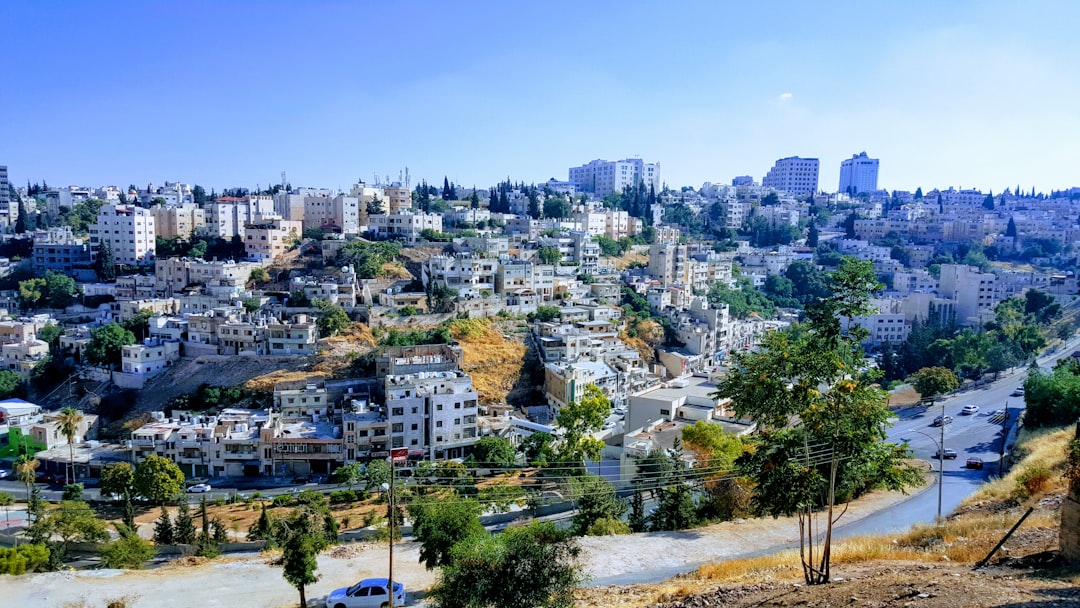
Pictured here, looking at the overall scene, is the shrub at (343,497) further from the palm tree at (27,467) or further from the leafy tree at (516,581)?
the leafy tree at (516,581)

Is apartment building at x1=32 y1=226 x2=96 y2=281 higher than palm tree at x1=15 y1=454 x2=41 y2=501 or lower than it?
higher

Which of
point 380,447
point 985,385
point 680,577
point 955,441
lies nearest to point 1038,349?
point 985,385

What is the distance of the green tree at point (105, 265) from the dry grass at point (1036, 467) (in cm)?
3983

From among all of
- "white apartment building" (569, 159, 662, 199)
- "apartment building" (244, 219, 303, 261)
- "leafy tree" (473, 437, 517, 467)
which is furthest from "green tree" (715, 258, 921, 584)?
"white apartment building" (569, 159, 662, 199)

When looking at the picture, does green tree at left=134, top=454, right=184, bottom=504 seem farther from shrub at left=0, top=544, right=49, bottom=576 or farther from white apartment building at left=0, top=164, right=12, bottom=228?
white apartment building at left=0, top=164, right=12, bottom=228

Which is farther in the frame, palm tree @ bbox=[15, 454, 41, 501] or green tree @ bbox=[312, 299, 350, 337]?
green tree @ bbox=[312, 299, 350, 337]

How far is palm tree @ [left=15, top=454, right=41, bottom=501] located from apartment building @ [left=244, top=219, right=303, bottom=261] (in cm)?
1689

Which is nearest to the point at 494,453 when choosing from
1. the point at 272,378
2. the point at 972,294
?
the point at 272,378

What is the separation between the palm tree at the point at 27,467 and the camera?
2260 cm

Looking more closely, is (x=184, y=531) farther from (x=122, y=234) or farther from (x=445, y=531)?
(x=122, y=234)

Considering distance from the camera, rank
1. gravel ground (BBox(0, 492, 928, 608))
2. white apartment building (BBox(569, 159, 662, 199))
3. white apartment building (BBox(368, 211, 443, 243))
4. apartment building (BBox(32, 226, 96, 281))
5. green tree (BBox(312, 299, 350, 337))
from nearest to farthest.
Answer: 1. gravel ground (BBox(0, 492, 928, 608))
2. green tree (BBox(312, 299, 350, 337))
3. apartment building (BBox(32, 226, 96, 281))
4. white apartment building (BBox(368, 211, 443, 243))
5. white apartment building (BBox(569, 159, 662, 199))

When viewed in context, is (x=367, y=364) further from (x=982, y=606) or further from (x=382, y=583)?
(x=982, y=606)

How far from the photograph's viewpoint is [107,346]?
2986 centimetres

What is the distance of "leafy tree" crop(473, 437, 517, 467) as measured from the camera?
22.1 metres
